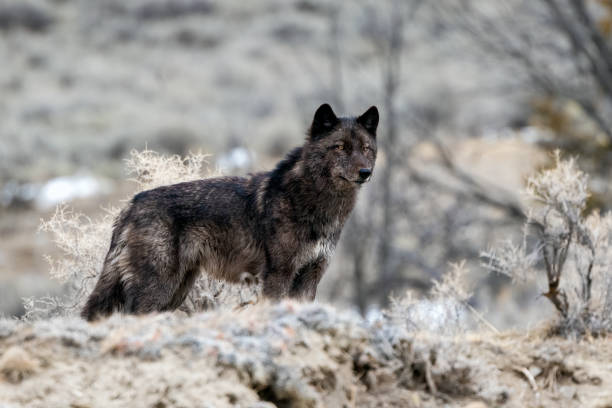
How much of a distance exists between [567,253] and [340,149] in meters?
2.27

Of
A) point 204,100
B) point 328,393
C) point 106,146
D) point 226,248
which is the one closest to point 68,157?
point 106,146

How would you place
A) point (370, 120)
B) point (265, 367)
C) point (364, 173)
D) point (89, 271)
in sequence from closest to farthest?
point (265, 367) < point (364, 173) < point (370, 120) < point (89, 271)

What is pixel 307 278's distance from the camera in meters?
6.22

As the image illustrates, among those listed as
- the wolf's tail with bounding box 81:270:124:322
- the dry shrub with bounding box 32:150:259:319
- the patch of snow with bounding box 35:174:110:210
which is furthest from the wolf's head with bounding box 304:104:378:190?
the patch of snow with bounding box 35:174:110:210

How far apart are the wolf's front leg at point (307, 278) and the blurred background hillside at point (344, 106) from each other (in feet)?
8.13

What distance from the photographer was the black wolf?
582 centimetres

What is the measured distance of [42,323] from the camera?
474cm

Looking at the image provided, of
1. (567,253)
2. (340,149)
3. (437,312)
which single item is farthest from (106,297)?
(567,253)

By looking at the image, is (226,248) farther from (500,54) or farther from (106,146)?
(106,146)

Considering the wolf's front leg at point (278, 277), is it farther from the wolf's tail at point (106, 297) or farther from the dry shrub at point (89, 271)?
the wolf's tail at point (106, 297)

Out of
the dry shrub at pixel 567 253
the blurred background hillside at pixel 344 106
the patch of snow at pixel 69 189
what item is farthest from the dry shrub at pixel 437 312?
the patch of snow at pixel 69 189

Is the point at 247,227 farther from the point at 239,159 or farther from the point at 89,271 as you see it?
the point at 239,159

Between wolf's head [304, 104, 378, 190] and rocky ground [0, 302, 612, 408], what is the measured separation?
1.42 m

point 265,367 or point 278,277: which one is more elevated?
point 278,277
